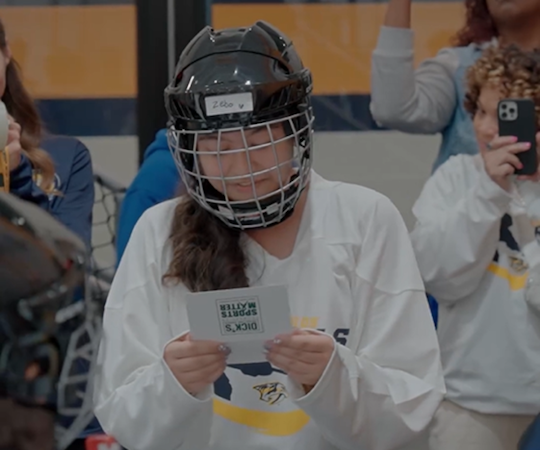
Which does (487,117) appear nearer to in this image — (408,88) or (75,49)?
(408,88)

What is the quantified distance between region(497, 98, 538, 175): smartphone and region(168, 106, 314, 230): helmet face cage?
1.70 feet

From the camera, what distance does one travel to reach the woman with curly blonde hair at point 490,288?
2012 millimetres

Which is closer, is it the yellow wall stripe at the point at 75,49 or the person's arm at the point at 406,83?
the person's arm at the point at 406,83

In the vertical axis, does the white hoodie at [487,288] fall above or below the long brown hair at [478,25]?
below

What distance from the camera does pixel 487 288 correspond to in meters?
2.05

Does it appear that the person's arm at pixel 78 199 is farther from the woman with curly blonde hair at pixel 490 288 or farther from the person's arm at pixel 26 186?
the woman with curly blonde hair at pixel 490 288

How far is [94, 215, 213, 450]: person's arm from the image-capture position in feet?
5.13

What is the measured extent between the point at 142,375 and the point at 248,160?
0.37 meters

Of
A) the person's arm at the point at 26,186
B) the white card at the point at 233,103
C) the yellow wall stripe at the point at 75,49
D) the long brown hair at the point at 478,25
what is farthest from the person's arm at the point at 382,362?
the yellow wall stripe at the point at 75,49

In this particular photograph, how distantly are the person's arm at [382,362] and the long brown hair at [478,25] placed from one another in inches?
34.4

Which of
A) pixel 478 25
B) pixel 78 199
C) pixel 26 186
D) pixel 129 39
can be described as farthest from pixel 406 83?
pixel 129 39

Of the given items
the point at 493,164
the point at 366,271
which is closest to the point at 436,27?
the point at 493,164

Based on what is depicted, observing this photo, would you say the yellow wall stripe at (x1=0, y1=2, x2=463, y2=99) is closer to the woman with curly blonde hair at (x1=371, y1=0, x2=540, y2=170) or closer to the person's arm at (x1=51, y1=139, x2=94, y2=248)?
the woman with curly blonde hair at (x1=371, y1=0, x2=540, y2=170)

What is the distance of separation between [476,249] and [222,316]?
768 millimetres
